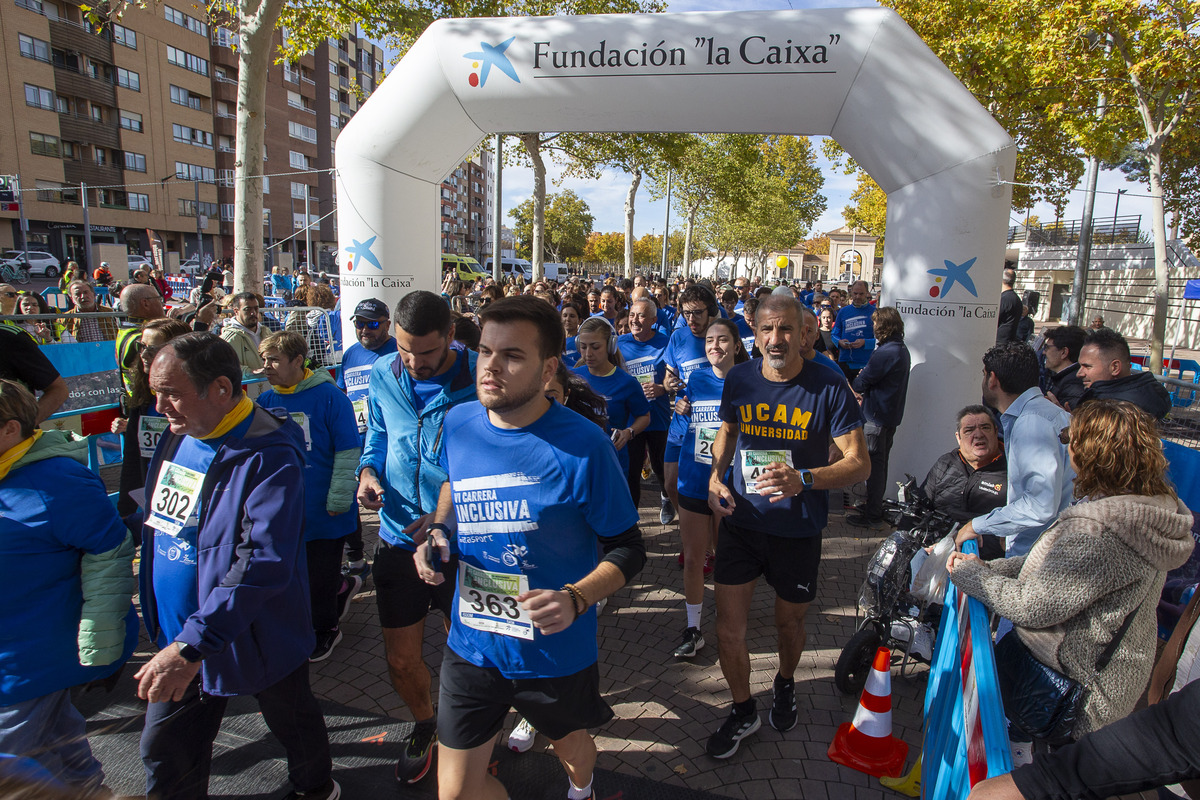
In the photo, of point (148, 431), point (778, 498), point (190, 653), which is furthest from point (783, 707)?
point (148, 431)

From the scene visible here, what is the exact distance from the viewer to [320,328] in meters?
9.50

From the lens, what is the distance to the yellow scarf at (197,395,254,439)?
233cm

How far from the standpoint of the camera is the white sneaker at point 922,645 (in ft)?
11.8

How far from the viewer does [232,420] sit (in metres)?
2.35

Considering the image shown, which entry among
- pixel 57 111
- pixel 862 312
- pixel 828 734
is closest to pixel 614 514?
pixel 828 734

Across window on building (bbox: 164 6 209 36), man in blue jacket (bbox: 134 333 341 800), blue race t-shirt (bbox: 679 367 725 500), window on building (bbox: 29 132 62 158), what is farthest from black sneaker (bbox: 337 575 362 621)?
window on building (bbox: 164 6 209 36)

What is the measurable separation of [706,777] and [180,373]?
2734mm

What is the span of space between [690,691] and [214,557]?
2569 mm

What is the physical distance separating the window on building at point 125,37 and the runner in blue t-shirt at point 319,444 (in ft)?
169

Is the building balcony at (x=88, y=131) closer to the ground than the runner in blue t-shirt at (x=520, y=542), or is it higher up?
higher up

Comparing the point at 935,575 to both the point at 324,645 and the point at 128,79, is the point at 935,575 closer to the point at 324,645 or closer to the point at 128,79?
the point at 324,645

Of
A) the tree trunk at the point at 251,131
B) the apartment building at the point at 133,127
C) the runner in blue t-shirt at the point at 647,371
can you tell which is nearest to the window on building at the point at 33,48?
the apartment building at the point at 133,127

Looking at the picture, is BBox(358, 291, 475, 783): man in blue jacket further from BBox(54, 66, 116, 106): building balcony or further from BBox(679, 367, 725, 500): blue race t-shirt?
BBox(54, 66, 116, 106): building balcony

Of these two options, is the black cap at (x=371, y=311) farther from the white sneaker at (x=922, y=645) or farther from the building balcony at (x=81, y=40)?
the building balcony at (x=81, y=40)
